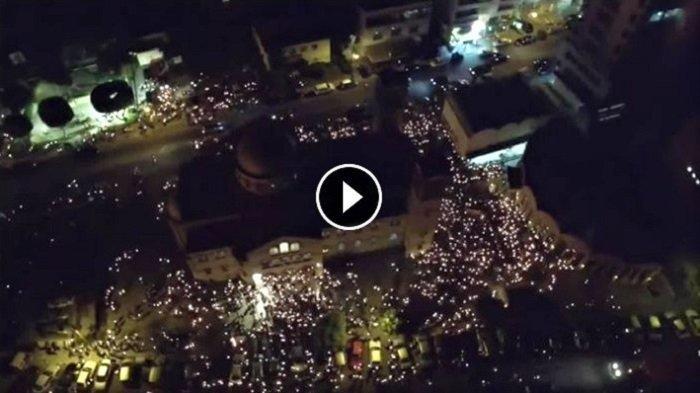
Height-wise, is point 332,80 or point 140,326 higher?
point 332,80

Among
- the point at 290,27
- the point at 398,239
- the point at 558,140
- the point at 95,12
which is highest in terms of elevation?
the point at 95,12

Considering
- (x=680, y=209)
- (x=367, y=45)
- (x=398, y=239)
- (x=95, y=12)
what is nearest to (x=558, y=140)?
(x=680, y=209)

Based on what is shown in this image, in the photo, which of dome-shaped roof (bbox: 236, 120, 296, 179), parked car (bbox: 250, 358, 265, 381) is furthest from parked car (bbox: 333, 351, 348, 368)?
dome-shaped roof (bbox: 236, 120, 296, 179)

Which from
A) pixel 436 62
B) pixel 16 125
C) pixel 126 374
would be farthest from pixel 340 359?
pixel 16 125

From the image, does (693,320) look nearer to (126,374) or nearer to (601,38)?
(601,38)

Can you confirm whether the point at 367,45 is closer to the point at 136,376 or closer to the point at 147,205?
the point at 147,205

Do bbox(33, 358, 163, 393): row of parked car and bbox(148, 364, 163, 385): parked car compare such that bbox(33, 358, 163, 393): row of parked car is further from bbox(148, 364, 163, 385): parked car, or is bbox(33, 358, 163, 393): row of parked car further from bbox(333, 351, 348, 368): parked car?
bbox(333, 351, 348, 368): parked car
